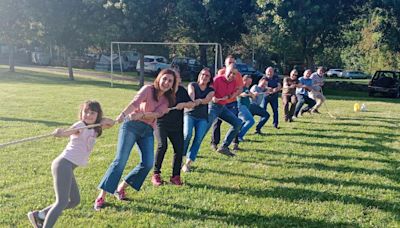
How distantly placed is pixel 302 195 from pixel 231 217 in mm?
1375

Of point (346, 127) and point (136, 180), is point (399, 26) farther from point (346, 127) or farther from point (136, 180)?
point (136, 180)

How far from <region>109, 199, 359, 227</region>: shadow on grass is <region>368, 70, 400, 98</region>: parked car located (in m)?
22.5

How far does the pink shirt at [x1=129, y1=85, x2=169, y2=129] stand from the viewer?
5195mm

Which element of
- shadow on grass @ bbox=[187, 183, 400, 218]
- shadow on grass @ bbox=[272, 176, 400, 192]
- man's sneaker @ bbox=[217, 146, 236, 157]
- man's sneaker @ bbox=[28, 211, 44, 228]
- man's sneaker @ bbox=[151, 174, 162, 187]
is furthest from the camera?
man's sneaker @ bbox=[217, 146, 236, 157]

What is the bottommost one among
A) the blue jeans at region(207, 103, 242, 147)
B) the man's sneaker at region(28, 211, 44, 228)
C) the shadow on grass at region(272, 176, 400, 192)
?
the shadow on grass at region(272, 176, 400, 192)

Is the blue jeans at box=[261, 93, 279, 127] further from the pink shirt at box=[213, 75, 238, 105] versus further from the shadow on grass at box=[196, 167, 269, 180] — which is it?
the shadow on grass at box=[196, 167, 269, 180]

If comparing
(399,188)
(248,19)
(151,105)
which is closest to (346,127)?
(399,188)

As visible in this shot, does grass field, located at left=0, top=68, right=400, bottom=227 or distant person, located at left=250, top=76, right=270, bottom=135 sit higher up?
distant person, located at left=250, top=76, right=270, bottom=135

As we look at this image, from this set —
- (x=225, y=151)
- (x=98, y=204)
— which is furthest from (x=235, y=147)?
(x=98, y=204)

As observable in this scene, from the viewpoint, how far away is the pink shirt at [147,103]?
17.0 feet

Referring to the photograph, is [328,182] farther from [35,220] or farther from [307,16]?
[307,16]

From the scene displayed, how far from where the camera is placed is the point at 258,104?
35.6 ft

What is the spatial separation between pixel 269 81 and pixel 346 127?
2745 mm

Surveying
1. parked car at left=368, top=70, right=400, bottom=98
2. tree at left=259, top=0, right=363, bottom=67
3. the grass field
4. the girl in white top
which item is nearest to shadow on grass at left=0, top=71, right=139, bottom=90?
tree at left=259, top=0, right=363, bottom=67
